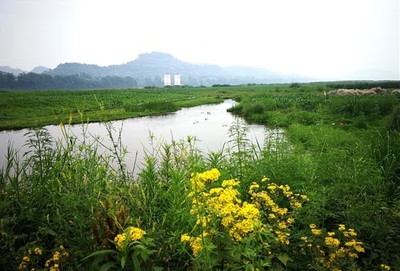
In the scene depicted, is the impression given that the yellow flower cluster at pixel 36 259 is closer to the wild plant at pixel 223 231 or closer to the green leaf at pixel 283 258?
the wild plant at pixel 223 231

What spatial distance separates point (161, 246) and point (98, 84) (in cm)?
15628

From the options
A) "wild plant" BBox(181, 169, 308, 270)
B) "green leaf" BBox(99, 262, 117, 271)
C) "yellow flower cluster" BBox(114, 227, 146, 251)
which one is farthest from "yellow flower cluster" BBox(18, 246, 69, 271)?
"wild plant" BBox(181, 169, 308, 270)

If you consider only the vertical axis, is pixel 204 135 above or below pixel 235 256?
below

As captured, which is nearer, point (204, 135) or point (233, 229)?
point (233, 229)

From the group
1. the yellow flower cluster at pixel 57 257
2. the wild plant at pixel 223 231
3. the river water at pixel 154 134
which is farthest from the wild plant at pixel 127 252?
the river water at pixel 154 134

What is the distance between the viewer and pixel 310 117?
18297mm

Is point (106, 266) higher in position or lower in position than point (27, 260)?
higher

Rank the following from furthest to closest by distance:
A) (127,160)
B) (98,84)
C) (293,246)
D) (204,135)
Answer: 1. (98,84)
2. (204,135)
3. (127,160)
4. (293,246)

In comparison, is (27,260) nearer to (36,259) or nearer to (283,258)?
(36,259)

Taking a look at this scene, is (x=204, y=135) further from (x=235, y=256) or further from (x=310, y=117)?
(x=235, y=256)

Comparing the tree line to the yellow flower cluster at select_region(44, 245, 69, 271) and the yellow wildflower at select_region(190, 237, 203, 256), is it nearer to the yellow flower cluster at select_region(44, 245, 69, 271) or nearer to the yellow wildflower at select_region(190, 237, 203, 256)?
the yellow flower cluster at select_region(44, 245, 69, 271)

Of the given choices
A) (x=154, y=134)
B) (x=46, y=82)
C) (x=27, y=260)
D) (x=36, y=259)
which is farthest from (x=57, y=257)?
(x=46, y=82)

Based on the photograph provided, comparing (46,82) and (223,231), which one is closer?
(223,231)

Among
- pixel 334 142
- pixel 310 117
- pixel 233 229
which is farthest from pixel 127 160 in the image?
pixel 310 117
